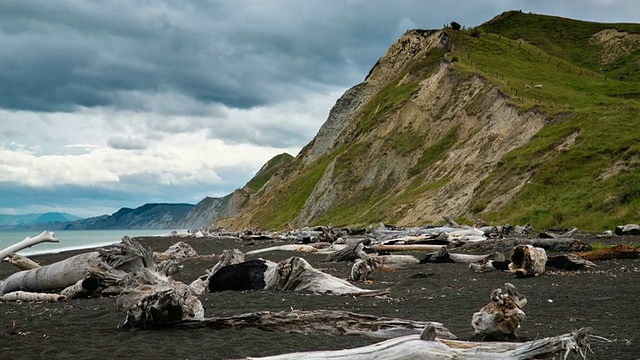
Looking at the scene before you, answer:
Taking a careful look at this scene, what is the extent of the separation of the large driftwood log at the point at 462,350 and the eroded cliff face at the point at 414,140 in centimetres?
3410

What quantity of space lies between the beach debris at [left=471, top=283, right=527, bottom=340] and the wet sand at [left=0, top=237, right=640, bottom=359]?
232 millimetres

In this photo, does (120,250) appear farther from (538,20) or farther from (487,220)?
(538,20)

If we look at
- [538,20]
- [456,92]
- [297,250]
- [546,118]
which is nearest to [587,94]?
[456,92]

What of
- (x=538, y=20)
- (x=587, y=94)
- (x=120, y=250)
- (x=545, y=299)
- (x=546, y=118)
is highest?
(x=538, y=20)

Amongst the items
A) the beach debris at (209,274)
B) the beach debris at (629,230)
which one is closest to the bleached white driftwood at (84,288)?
the beach debris at (209,274)

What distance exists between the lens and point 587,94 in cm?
6444

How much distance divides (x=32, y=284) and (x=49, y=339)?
7.60m

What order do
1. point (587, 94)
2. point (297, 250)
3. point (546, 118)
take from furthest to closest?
point (587, 94) < point (546, 118) < point (297, 250)

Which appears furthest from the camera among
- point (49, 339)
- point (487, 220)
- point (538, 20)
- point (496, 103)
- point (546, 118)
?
point (538, 20)

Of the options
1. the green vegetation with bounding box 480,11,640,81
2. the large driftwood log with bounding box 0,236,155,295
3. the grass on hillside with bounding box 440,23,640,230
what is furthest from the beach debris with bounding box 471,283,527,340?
the green vegetation with bounding box 480,11,640,81

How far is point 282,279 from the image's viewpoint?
1233 cm

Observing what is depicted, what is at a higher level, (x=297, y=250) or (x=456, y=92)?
(x=456, y=92)

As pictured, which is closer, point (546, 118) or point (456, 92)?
point (546, 118)

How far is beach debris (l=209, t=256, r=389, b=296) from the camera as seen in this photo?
11664mm
